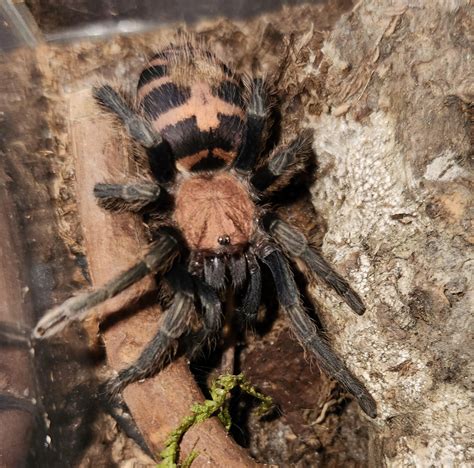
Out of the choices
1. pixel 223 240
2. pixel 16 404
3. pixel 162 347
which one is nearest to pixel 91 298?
pixel 162 347

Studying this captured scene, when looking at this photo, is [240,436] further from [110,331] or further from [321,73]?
[321,73]

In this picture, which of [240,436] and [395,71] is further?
[240,436]

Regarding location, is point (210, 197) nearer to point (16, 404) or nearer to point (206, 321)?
point (206, 321)

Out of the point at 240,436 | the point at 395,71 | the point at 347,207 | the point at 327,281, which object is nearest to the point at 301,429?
the point at 240,436

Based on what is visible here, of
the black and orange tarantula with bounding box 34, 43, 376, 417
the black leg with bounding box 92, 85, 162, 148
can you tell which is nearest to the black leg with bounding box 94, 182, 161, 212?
the black and orange tarantula with bounding box 34, 43, 376, 417

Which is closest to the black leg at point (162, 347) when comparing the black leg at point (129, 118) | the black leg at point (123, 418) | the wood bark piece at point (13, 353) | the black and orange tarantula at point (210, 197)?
the black and orange tarantula at point (210, 197)

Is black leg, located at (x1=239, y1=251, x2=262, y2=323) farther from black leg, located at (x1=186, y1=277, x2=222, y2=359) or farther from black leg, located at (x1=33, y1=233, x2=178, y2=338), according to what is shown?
black leg, located at (x1=33, y1=233, x2=178, y2=338)

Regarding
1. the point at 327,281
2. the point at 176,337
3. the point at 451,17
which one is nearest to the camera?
the point at 451,17

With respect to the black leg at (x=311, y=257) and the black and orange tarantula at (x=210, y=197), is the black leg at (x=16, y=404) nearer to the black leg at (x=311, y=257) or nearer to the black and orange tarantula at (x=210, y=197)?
the black and orange tarantula at (x=210, y=197)
